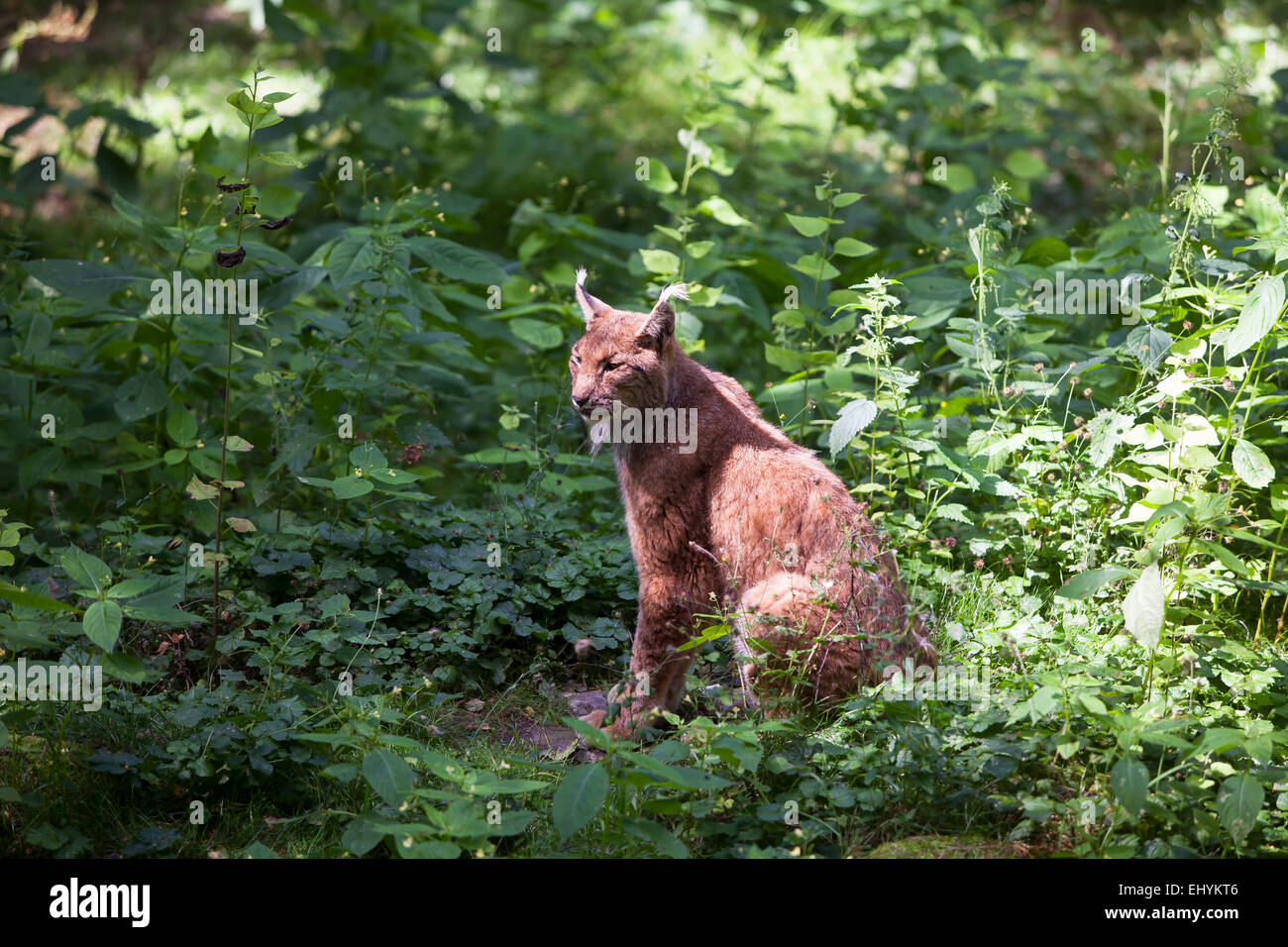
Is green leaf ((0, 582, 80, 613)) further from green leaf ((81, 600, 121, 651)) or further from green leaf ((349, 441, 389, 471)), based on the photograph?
green leaf ((349, 441, 389, 471))

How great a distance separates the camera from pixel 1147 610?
363cm

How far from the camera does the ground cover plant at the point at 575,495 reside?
11.9ft

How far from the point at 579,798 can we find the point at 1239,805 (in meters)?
1.98

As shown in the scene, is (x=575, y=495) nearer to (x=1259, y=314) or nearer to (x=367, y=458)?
(x=367, y=458)

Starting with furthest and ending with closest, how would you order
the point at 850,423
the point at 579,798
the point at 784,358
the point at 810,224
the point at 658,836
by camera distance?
the point at 784,358
the point at 810,224
the point at 850,423
the point at 658,836
the point at 579,798

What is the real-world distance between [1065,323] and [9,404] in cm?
566

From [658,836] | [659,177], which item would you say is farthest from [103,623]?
[659,177]

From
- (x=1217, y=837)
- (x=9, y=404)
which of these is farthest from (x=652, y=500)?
(x=9, y=404)

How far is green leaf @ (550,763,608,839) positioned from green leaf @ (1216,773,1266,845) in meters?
1.88

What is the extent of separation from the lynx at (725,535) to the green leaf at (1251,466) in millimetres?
1341
